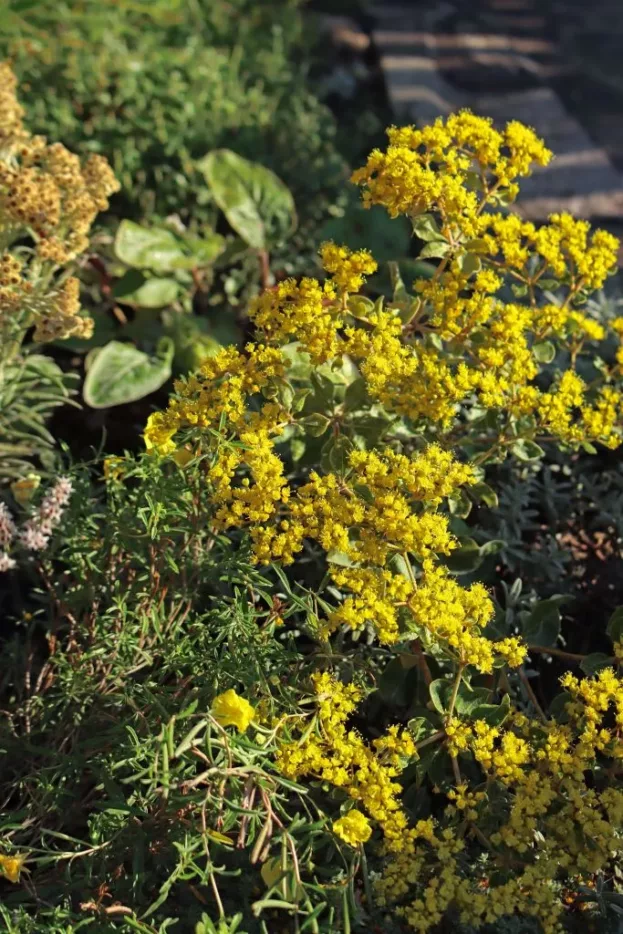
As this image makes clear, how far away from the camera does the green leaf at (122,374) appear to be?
2832mm

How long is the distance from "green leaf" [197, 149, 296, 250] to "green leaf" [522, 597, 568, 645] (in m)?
1.69

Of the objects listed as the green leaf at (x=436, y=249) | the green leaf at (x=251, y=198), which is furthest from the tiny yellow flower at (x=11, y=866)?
the green leaf at (x=251, y=198)

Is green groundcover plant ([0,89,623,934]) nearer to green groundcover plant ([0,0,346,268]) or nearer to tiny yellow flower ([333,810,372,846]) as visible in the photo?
tiny yellow flower ([333,810,372,846])

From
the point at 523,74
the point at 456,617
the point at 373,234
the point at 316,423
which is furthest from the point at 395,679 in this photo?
the point at 523,74

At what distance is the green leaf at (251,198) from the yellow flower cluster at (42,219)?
809 mm

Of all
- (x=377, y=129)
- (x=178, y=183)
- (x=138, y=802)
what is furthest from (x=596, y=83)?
(x=138, y=802)

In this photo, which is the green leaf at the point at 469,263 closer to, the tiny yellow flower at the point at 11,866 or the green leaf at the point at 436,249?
the green leaf at the point at 436,249

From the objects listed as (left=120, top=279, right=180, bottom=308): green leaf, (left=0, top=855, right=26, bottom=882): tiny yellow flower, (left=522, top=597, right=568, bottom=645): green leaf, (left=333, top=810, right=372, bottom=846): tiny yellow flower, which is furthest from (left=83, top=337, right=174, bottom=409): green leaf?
(left=333, top=810, right=372, bottom=846): tiny yellow flower

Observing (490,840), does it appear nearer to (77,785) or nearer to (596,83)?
(77,785)

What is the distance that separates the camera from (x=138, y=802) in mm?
1771

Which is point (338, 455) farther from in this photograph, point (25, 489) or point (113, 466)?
point (25, 489)

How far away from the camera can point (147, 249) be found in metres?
3.12

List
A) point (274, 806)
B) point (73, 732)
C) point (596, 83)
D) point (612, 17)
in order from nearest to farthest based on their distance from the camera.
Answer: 1. point (274, 806)
2. point (73, 732)
3. point (596, 83)
4. point (612, 17)

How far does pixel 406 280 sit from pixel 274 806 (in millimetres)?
1753
